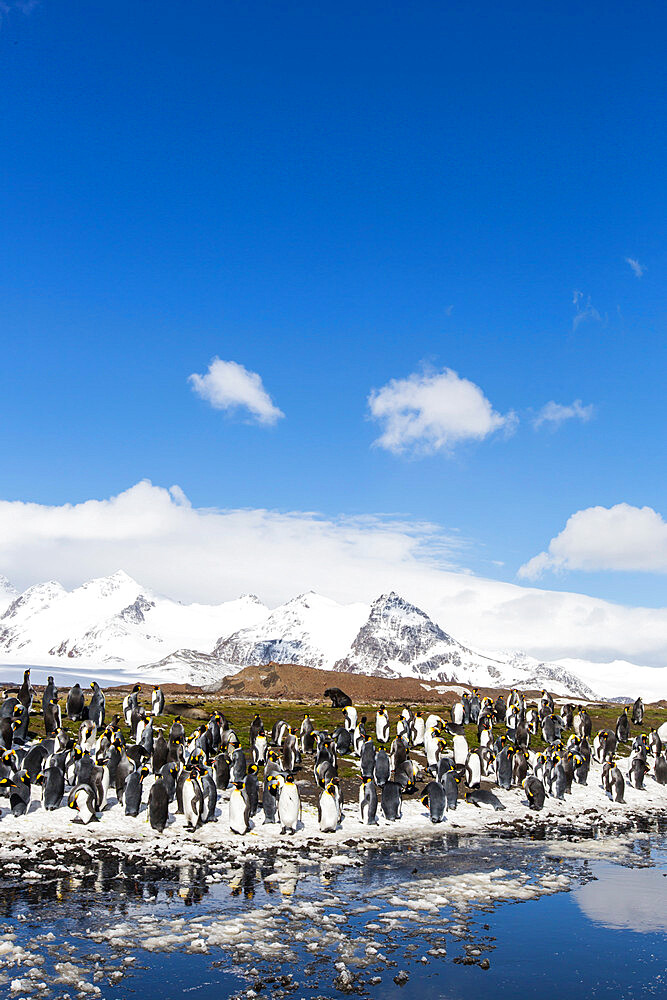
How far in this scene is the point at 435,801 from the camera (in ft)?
67.3

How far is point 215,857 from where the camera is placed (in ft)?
52.9

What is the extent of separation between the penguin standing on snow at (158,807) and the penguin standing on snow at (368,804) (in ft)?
17.3

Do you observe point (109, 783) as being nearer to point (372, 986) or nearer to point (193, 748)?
point (193, 748)

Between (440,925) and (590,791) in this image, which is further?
(590,791)

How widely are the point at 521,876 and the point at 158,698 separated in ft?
73.4

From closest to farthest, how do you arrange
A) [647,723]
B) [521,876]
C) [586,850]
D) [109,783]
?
[521,876] → [586,850] → [109,783] → [647,723]

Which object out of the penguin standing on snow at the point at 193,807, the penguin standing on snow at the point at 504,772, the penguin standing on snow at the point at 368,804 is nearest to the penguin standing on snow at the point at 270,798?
the penguin standing on snow at the point at 193,807

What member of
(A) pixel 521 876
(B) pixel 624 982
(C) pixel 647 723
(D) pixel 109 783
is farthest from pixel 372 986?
(C) pixel 647 723

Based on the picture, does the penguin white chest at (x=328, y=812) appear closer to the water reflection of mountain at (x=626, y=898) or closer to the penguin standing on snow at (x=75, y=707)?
the water reflection of mountain at (x=626, y=898)

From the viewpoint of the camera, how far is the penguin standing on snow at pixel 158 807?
57.3 ft

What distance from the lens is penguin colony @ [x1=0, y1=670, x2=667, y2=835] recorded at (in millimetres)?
18281

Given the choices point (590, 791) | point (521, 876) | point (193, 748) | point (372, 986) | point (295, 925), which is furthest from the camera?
point (590, 791)

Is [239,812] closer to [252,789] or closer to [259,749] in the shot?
[252,789]

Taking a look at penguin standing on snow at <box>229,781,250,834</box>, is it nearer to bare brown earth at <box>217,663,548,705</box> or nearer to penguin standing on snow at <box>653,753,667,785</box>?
penguin standing on snow at <box>653,753,667,785</box>
